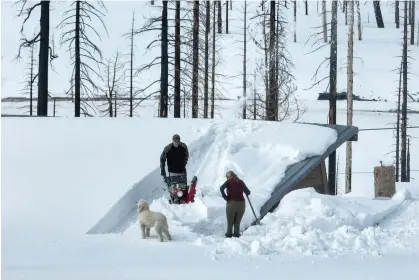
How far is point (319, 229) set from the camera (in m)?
11.7

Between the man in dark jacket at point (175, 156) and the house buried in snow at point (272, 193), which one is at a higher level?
the man in dark jacket at point (175, 156)

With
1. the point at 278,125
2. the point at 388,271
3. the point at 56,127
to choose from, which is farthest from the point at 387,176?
the point at 56,127

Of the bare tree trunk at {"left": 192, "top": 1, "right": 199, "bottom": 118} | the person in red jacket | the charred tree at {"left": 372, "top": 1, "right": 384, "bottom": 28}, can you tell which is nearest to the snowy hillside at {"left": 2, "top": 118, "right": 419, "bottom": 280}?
the person in red jacket

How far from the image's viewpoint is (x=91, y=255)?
10086mm

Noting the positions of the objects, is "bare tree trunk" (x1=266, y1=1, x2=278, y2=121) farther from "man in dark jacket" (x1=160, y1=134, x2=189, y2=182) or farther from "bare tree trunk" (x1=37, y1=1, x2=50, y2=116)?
"man in dark jacket" (x1=160, y1=134, x2=189, y2=182)

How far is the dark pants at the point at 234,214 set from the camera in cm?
1226

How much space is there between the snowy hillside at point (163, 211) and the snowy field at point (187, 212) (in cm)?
3

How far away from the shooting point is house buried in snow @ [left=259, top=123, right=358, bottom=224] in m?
15.1

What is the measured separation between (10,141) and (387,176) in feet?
32.7

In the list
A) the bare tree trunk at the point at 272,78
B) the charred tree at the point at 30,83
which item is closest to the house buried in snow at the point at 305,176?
the bare tree trunk at the point at 272,78

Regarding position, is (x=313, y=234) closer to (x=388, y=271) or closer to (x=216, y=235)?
(x=388, y=271)

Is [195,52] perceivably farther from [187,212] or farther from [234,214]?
[234,214]

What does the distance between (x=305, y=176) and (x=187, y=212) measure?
13.6 feet

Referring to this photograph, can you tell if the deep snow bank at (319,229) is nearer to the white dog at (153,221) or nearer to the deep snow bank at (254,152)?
the white dog at (153,221)
